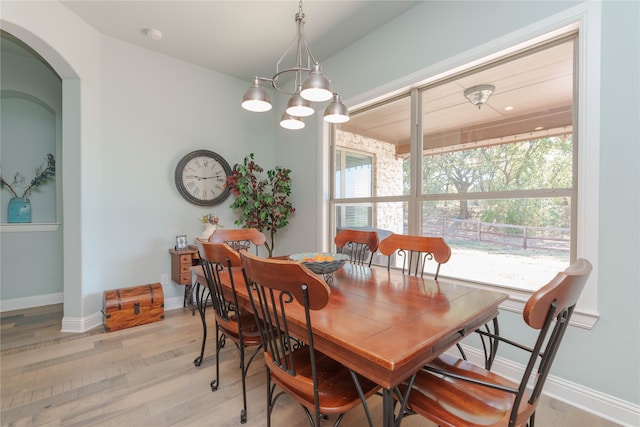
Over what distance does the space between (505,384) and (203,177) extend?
11.6 feet

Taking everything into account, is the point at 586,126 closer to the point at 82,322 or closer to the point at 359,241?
the point at 359,241

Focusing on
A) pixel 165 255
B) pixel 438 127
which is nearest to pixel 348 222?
pixel 438 127

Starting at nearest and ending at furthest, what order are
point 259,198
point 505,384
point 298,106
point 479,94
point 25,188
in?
point 505,384
point 298,106
point 479,94
point 25,188
point 259,198

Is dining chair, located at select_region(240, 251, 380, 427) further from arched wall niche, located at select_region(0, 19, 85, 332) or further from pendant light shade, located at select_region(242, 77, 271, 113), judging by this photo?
arched wall niche, located at select_region(0, 19, 85, 332)

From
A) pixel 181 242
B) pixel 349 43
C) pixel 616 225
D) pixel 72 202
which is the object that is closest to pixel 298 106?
pixel 349 43

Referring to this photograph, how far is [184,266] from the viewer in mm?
3139

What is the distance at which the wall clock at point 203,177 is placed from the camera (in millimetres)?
3448

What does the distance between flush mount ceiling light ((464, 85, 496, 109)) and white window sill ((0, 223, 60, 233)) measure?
4.78m

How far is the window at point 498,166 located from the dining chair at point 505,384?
3.43 ft

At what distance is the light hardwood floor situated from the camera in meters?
1.61

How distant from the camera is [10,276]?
324 cm

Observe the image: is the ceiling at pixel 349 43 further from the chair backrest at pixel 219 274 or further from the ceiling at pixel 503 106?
the chair backrest at pixel 219 274

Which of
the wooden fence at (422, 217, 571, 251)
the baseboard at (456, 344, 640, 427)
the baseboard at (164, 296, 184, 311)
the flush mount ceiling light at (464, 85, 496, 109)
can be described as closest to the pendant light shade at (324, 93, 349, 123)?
the flush mount ceiling light at (464, 85, 496, 109)

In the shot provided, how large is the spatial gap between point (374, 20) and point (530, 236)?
2344 millimetres
